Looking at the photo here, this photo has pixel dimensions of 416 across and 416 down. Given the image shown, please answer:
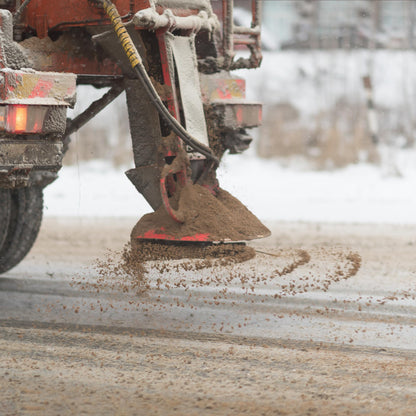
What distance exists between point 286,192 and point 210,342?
8.42m

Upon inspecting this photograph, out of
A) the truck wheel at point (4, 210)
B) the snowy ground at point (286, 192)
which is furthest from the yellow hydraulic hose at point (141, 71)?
the snowy ground at point (286, 192)

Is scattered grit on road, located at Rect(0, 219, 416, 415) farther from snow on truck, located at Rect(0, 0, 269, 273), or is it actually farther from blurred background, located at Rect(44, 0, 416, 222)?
blurred background, located at Rect(44, 0, 416, 222)

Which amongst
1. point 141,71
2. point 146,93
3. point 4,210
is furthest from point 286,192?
point 141,71

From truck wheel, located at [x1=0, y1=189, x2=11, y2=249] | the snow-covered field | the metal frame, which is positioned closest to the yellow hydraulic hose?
the metal frame

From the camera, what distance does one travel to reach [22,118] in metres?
4.15

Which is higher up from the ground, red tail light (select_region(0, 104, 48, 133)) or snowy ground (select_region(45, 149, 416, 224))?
red tail light (select_region(0, 104, 48, 133))

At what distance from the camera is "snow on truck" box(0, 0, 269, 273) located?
4238mm

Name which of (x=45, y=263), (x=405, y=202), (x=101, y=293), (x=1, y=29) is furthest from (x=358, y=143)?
(x=1, y=29)

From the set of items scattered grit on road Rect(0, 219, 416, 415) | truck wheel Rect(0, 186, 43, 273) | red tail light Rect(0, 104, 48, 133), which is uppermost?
red tail light Rect(0, 104, 48, 133)

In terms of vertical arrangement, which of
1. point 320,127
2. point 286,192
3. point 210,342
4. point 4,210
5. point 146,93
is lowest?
point 210,342

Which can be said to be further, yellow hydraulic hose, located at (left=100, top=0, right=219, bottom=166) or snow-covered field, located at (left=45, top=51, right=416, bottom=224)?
snow-covered field, located at (left=45, top=51, right=416, bottom=224)

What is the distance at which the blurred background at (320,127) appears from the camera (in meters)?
11.7

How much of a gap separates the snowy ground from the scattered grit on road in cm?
305

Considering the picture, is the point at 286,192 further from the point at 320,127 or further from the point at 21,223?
the point at 21,223
